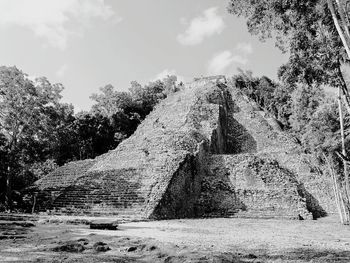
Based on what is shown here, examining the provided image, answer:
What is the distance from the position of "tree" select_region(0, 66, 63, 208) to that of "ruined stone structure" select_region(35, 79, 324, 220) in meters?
2.49

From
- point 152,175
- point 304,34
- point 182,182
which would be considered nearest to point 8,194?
point 152,175

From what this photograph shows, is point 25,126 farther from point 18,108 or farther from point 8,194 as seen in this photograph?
point 8,194

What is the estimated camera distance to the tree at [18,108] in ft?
56.0

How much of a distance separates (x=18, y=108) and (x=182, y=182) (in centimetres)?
932

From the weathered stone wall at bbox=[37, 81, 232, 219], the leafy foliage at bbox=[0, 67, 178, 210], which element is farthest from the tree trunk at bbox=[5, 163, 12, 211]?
the weathered stone wall at bbox=[37, 81, 232, 219]

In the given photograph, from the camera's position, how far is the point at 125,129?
32531mm

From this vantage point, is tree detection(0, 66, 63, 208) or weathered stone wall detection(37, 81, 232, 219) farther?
tree detection(0, 66, 63, 208)

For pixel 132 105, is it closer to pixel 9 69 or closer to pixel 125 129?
pixel 125 129

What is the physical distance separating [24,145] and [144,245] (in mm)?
15252

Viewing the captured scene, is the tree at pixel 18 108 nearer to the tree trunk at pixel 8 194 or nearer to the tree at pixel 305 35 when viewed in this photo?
the tree trunk at pixel 8 194

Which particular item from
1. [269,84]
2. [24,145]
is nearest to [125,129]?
[24,145]

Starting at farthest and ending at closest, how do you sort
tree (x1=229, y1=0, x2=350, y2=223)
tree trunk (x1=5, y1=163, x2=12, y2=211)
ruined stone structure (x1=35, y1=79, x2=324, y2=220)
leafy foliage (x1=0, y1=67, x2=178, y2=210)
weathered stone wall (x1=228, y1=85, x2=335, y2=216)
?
leafy foliage (x1=0, y1=67, x2=178, y2=210)
weathered stone wall (x1=228, y1=85, x2=335, y2=216)
tree trunk (x1=5, y1=163, x2=12, y2=211)
ruined stone structure (x1=35, y1=79, x2=324, y2=220)
tree (x1=229, y1=0, x2=350, y2=223)

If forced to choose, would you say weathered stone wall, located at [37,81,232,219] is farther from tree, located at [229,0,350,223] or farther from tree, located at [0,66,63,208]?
tree, located at [229,0,350,223]

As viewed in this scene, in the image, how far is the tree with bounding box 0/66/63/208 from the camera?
17078 millimetres
